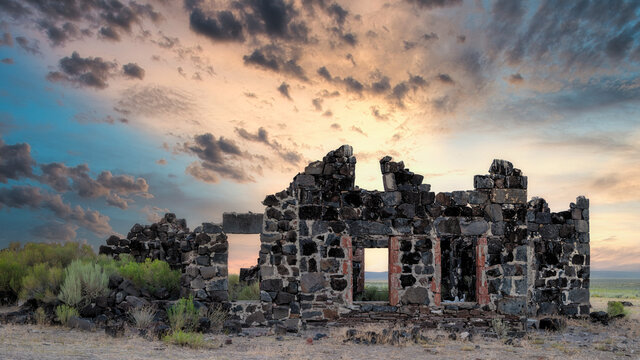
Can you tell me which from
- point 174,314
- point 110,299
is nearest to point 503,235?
point 174,314

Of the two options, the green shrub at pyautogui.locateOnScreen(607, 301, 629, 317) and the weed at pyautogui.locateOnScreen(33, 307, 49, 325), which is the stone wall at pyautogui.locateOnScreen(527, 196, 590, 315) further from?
the weed at pyautogui.locateOnScreen(33, 307, 49, 325)

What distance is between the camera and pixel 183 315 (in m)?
14.2

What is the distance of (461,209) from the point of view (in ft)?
50.6

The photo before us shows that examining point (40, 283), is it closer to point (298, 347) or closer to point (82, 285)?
point (82, 285)

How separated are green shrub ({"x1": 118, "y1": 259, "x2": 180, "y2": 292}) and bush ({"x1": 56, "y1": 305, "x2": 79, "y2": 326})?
2429 mm

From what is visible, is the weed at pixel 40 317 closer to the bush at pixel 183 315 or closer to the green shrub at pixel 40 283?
the green shrub at pixel 40 283

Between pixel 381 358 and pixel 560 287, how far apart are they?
1019 cm

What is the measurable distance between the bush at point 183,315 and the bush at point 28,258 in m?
4.04

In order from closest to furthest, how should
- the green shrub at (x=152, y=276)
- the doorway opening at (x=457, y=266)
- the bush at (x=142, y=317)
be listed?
1. the bush at (x=142, y=317)
2. the green shrub at (x=152, y=276)
3. the doorway opening at (x=457, y=266)

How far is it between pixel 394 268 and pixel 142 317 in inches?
257

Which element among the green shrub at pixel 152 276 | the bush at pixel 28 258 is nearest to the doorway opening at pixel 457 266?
the green shrub at pixel 152 276

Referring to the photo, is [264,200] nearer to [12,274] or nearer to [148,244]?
[12,274]

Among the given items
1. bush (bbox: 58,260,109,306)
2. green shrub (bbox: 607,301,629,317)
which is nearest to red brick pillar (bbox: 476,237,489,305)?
green shrub (bbox: 607,301,629,317)

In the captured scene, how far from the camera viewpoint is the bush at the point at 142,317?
1327cm
